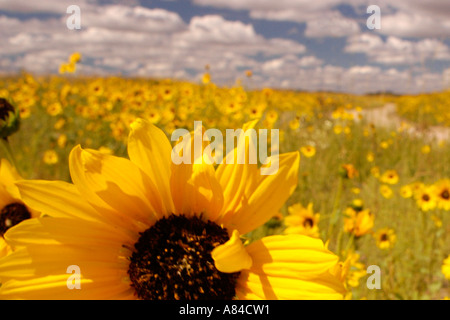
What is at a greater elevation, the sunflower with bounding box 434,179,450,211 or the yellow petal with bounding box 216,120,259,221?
the yellow petal with bounding box 216,120,259,221

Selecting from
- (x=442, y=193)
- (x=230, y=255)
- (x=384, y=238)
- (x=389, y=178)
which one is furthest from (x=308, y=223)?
(x=389, y=178)

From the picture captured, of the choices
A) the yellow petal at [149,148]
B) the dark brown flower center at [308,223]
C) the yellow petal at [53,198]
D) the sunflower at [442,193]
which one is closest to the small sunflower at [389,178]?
the sunflower at [442,193]

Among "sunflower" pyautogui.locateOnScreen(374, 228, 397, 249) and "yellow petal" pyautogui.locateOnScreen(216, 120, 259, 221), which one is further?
"sunflower" pyautogui.locateOnScreen(374, 228, 397, 249)

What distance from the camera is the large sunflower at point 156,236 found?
0.73m

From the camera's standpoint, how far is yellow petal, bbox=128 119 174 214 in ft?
2.55

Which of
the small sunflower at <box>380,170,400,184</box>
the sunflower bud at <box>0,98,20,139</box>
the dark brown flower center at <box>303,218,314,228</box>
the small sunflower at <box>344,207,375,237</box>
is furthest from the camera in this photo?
the small sunflower at <box>380,170,400,184</box>

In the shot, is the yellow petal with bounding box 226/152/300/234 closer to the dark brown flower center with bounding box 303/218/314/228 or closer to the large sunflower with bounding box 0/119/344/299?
the large sunflower with bounding box 0/119/344/299

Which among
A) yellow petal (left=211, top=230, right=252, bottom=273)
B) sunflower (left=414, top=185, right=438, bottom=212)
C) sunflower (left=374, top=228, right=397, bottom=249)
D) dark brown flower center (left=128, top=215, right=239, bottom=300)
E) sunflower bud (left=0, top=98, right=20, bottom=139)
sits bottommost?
sunflower (left=374, top=228, right=397, bottom=249)

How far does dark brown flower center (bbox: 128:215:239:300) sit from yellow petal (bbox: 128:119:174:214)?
134 millimetres

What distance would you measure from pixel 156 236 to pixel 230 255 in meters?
0.26

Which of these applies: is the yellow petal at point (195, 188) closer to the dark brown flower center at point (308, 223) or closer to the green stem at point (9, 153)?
the green stem at point (9, 153)

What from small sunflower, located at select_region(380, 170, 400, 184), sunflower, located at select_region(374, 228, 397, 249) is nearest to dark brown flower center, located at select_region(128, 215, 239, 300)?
sunflower, located at select_region(374, 228, 397, 249)
